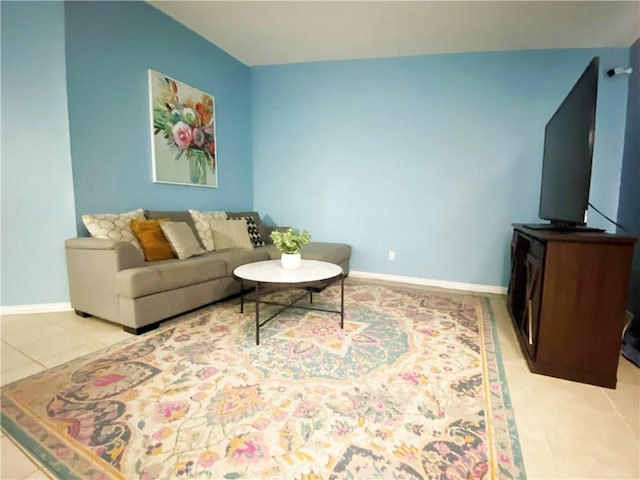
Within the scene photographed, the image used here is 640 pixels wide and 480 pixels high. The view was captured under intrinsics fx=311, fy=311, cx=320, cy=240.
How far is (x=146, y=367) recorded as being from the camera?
70.1 inches

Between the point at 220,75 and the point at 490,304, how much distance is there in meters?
4.01

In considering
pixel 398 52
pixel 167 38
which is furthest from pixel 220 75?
pixel 398 52

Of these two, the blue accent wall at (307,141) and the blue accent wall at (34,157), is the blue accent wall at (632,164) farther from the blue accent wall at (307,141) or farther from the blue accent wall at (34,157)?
the blue accent wall at (34,157)

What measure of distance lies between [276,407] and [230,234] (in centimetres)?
227

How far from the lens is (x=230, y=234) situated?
134 inches

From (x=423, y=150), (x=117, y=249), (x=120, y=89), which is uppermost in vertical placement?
(x=120, y=89)

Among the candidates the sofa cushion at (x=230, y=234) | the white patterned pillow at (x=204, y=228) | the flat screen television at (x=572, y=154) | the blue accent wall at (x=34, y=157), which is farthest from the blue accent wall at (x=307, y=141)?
the flat screen television at (x=572, y=154)

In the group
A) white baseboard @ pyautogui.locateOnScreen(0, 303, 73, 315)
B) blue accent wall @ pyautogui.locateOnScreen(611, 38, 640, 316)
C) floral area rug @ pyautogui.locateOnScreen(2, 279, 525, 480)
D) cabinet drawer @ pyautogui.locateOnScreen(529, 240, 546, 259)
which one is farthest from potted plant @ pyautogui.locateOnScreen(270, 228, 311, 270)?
blue accent wall @ pyautogui.locateOnScreen(611, 38, 640, 316)

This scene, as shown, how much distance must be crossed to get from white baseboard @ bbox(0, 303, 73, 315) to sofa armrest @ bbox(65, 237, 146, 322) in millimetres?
190

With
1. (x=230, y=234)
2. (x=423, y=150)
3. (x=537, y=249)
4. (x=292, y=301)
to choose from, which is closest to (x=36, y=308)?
(x=230, y=234)

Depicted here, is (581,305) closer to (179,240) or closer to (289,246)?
(289,246)

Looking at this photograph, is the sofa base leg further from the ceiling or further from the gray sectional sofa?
the ceiling

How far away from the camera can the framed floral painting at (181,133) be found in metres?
3.08

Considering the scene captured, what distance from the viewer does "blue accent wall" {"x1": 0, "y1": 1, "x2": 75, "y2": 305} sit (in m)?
2.37
